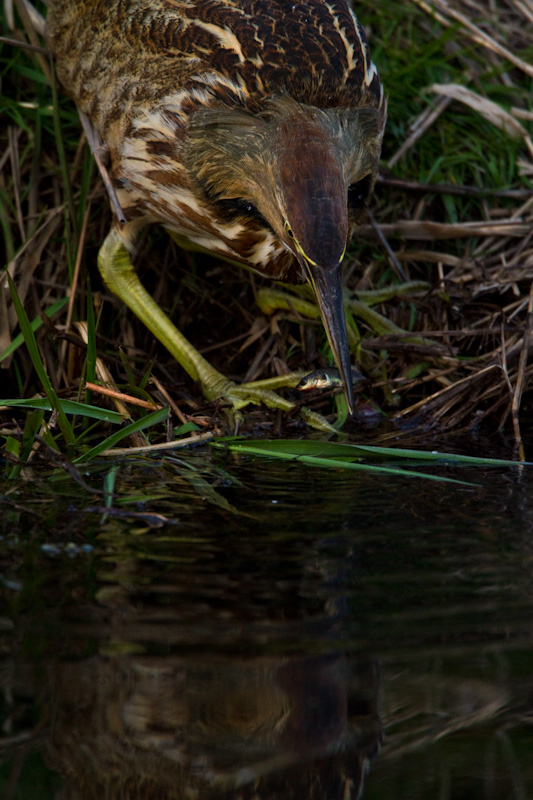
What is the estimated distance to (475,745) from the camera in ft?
4.52

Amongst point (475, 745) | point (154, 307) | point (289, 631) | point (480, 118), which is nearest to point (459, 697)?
point (475, 745)

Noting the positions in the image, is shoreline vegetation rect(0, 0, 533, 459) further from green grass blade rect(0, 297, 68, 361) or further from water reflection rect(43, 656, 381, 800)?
water reflection rect(43, 656, 381, 800)

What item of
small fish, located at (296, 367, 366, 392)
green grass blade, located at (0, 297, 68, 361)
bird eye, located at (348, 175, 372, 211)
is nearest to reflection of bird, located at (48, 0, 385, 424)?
bird eye, located at (348, 175, 372, 211)

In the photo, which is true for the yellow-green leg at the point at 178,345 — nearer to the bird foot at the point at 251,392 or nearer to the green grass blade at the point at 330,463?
the bird foot at the point at 251,392

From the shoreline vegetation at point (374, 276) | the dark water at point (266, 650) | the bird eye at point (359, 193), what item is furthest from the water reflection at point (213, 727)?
the bird eye at point (359, 193)

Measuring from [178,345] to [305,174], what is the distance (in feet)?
2.93

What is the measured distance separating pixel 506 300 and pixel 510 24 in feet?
5.99

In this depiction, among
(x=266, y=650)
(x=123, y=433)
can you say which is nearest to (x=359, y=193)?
(x=123, y=433)

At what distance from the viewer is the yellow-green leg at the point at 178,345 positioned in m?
3.10

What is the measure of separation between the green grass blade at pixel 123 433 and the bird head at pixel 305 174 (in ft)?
1.74

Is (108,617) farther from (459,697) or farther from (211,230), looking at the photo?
(211,230)

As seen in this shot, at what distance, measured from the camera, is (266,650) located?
1.56 m

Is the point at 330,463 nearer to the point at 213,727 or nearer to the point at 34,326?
the point at 213,727

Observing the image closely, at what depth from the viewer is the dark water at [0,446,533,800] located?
1.34 m
